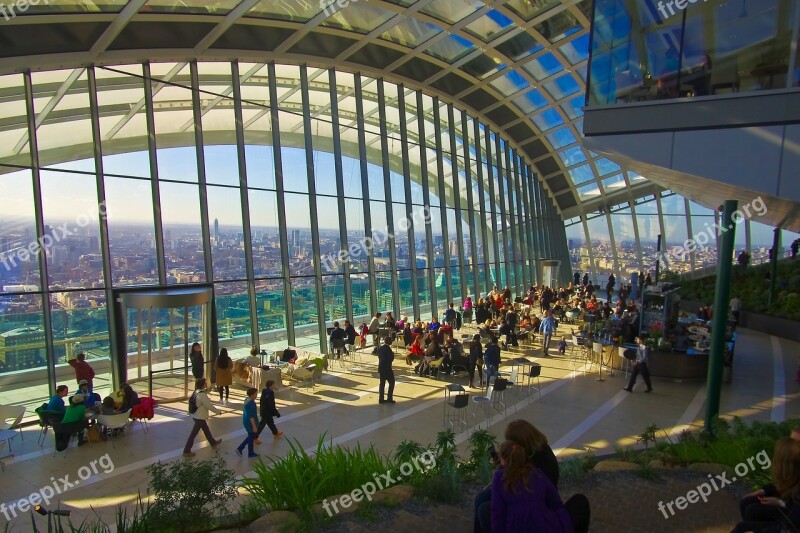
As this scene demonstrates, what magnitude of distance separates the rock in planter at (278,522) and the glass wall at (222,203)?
786 cm

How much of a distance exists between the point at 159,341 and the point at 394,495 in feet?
26.7

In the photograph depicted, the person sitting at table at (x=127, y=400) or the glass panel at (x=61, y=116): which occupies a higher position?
the glass panel at (x=61, y=116)

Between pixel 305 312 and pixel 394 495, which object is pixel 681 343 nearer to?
pixel 305 312

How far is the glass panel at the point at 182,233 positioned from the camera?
1234 cm

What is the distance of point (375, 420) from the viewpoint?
9.62 meters

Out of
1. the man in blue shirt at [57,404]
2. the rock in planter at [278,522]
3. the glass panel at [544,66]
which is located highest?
the glass panel at [544,66]

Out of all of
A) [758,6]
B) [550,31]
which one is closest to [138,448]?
[758,6]

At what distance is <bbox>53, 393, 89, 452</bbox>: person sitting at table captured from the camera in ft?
27.0

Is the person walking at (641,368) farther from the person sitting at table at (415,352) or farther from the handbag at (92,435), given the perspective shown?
the handbag at (92,435)

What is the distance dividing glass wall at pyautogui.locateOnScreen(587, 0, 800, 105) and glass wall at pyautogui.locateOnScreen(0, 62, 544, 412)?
9.05 metres

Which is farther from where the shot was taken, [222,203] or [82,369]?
[222,203]

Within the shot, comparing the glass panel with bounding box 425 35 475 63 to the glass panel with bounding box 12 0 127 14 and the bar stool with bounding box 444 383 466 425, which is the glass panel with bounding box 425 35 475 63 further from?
the bar stool with bounding box 444 383 466 425

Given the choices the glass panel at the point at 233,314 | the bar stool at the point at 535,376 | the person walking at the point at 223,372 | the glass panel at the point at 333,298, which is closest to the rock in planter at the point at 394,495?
the bar stool at the point at 535,376

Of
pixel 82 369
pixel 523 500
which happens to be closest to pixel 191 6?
pixel 82 369
